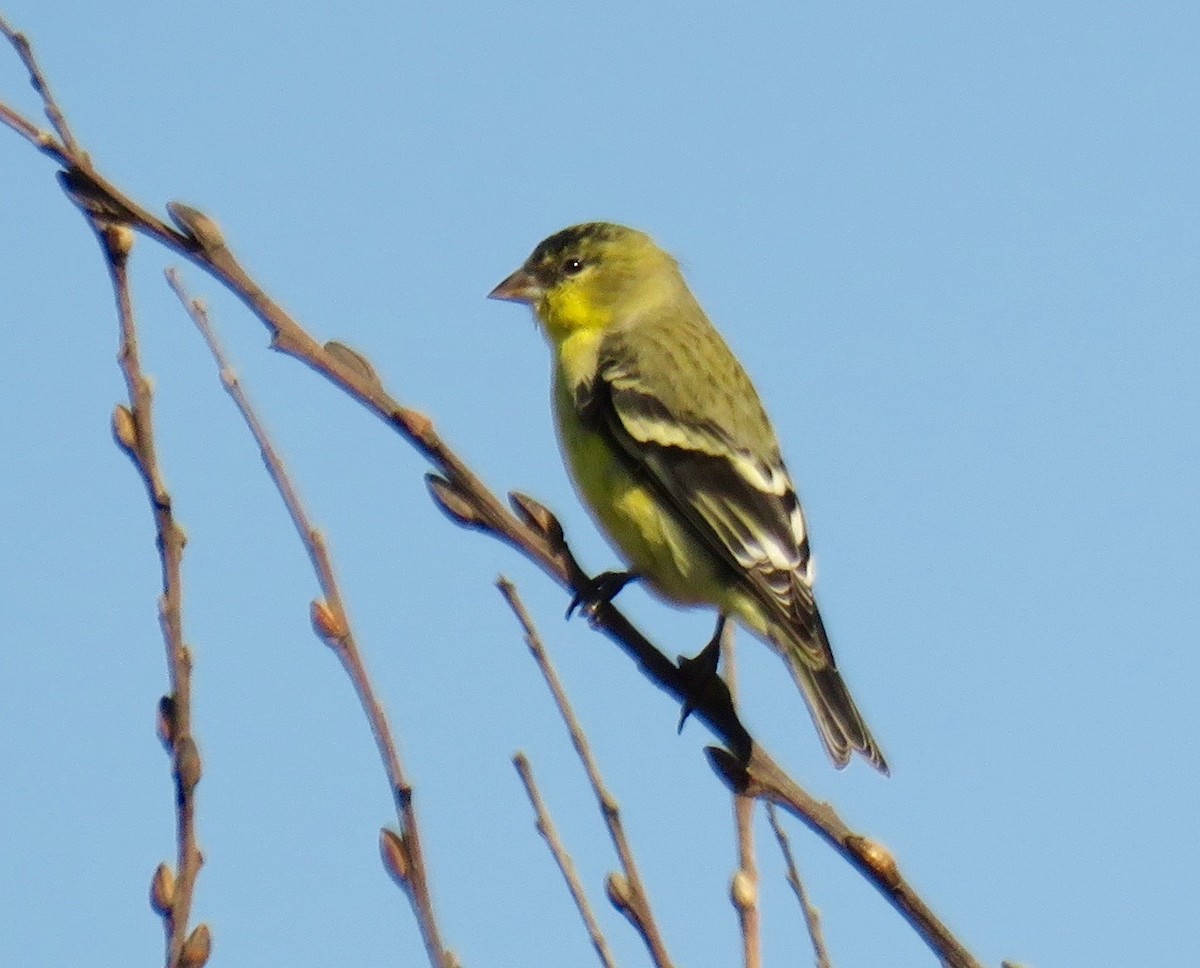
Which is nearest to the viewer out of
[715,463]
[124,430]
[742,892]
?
[124,430]

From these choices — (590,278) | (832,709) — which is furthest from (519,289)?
(832,709)

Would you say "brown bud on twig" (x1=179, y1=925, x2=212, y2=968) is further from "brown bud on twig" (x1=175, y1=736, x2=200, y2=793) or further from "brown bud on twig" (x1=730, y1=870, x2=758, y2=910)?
"brown bud on twig" (x1=730, y1=870, x2=758, y2=910)

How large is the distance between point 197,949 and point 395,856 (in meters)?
0.28

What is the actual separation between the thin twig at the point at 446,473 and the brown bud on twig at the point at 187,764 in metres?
0.73

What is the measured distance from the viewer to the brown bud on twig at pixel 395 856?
7.27ft

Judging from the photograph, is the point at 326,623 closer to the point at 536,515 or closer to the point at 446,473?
the point at 446,473

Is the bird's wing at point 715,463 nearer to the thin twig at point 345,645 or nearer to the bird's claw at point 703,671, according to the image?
the bird's claw at point 703,671

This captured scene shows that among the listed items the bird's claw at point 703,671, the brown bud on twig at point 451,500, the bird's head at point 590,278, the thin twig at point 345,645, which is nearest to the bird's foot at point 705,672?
the bird's claw at point 703,671

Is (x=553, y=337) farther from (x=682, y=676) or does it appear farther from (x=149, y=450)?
(x=149, y=450)

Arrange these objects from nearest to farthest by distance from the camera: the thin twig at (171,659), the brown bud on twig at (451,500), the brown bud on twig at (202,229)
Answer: the thin twig at (171,659) < the brown bud on twig at (202,229) < the brown bud on twig at (451,500)

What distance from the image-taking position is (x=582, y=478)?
17.6ft

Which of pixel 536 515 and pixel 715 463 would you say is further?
pixel 715 463

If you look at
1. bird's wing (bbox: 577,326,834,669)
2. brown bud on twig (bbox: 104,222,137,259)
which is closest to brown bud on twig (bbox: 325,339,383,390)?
brown bud on twig (bbox: 104,222,137,259)

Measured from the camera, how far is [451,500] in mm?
2965
